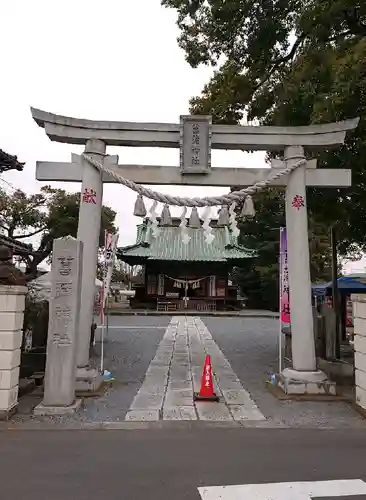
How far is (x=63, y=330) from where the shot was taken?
6.66 metres

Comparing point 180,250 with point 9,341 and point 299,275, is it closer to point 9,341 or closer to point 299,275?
point 299,275

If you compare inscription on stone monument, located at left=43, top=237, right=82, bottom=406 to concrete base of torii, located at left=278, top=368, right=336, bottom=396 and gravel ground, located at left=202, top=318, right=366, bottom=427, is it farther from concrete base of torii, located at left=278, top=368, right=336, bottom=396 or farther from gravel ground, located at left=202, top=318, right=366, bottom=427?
concrete base of torii, located at left=278, top=368, right=336, bottom=396

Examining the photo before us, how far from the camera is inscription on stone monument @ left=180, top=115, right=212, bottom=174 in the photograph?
8102 mm

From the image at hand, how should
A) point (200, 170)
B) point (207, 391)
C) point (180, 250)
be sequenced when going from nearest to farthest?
point (207, 391), point (200, 170), point (180, 250)

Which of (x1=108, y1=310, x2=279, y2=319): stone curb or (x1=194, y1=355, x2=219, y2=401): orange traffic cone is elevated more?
(x1=108, y1=310, x2=279, y2=319): stone curb

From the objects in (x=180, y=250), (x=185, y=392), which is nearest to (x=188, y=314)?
(x=180, y=250)

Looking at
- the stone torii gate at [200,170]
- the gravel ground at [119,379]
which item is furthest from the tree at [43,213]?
the stone torii gate at [200,170]

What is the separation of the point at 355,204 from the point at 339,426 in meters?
5.71

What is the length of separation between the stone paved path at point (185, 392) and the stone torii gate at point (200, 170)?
1.13 meters

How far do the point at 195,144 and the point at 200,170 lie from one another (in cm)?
52

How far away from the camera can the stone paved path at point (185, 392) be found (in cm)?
646

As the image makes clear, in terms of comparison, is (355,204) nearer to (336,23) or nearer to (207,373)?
(336,23)

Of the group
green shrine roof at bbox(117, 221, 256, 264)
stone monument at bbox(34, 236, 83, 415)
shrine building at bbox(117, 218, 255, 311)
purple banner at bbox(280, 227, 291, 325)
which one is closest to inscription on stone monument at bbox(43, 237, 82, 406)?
stone monument at bbox(34, 236, 83, 415)

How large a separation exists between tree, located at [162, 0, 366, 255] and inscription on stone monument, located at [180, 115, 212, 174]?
2.09m
